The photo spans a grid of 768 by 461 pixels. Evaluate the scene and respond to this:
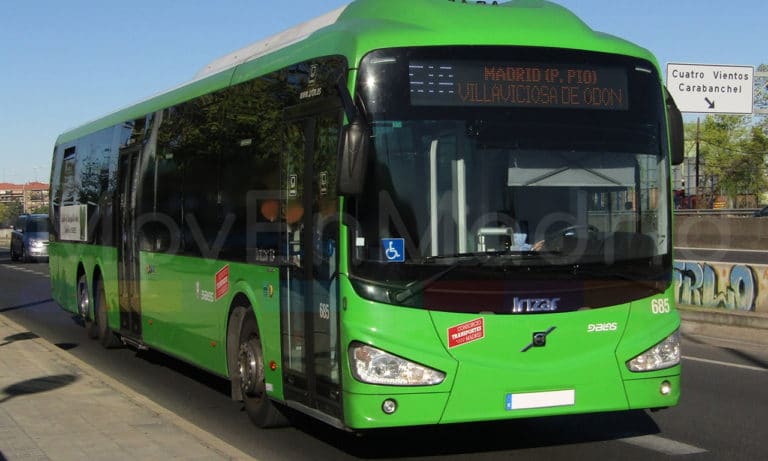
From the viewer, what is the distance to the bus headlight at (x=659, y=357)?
7.62 m

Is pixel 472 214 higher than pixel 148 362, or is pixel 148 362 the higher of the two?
pixel 472 214

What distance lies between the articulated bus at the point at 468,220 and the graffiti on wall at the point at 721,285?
33.5ft

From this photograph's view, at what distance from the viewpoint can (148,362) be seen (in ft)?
47.3

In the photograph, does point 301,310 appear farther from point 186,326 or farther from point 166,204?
point 166,204

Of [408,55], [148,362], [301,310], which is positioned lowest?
[148,362]

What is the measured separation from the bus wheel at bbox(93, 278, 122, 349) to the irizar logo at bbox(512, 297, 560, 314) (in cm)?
942

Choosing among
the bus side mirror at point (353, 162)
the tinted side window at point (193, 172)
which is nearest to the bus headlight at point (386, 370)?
the bus side mirror at point (353, 162)

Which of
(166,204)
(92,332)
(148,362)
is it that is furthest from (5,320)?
(166,204)

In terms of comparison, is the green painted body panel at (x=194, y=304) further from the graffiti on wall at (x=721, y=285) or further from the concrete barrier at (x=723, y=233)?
the concrete barrier at (x=723, y=233)

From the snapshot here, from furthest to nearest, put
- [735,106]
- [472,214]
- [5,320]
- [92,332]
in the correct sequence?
1. [735,106]
2. [5,320]
3. [92,332]
4. [472,214]

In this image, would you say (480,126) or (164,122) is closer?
(480,126)

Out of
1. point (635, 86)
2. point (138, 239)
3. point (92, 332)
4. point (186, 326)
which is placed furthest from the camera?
point (92, 332)

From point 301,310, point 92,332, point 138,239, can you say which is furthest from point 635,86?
point 92,332

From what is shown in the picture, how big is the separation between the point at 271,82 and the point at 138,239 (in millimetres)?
4912
